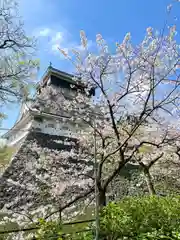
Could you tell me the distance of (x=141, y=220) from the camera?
406 cm

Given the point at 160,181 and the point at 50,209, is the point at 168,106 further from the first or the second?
the point at 160,181

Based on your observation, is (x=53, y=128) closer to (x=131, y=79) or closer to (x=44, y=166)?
(x=44, y=166)

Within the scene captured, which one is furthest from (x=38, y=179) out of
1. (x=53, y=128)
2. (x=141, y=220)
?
(x=53, y=128)

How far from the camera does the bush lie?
381 cm

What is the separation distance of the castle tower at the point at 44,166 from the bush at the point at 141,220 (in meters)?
1.78

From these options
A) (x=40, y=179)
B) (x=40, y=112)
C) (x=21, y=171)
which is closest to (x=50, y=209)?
(x=40, y=179)

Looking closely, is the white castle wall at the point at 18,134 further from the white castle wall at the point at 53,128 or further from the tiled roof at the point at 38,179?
the tiled roof at the point at 38,179

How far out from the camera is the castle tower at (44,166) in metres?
7.79

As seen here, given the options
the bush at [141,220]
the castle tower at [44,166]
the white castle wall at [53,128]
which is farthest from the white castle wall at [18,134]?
the bush at [141,220]

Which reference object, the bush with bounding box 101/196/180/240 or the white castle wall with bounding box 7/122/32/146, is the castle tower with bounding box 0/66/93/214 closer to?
the white castle wall with bounding box 7/122/32/146

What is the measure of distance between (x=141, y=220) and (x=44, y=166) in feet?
20.9

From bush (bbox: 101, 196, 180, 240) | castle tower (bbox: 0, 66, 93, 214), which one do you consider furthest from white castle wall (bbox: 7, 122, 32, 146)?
bush (bbox: 101, 196, 180, 240)

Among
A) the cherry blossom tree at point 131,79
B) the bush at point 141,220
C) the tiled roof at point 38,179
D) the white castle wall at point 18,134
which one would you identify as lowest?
the bush at point 141,220

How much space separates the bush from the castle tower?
70.1 inches
